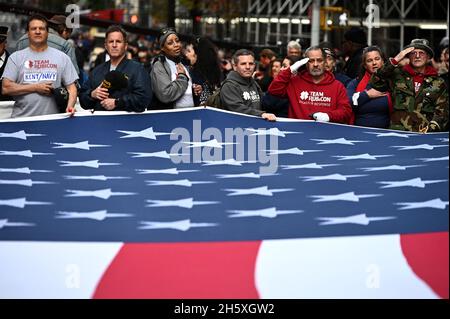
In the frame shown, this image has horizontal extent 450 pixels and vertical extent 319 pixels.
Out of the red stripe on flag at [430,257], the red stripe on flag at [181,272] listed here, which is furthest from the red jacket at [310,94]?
the red stripe on flag at [181,272]

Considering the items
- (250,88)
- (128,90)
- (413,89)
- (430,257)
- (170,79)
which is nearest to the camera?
(430,257)

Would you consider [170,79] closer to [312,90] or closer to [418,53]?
[312,90]

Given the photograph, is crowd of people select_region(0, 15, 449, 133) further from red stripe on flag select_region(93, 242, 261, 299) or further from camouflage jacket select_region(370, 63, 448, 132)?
red stripe on flag select_region(93, 242, 261, 299)

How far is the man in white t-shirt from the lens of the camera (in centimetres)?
898

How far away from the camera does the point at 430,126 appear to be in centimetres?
879

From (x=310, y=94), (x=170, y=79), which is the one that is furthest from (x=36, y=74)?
(x=310, y=94)

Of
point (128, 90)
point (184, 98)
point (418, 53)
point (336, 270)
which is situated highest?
point (418, 53)

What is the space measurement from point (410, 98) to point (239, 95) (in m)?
1.43

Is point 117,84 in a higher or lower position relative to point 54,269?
higher

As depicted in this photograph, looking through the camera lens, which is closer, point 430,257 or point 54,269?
point 54,269

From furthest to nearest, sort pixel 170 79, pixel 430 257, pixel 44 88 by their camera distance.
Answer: pixel 170 79
pixel 44 88
pixel 430 257

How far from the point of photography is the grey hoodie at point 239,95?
9016mm

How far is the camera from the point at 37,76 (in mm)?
9117

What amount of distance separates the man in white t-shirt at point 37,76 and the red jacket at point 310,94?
1.78 m
